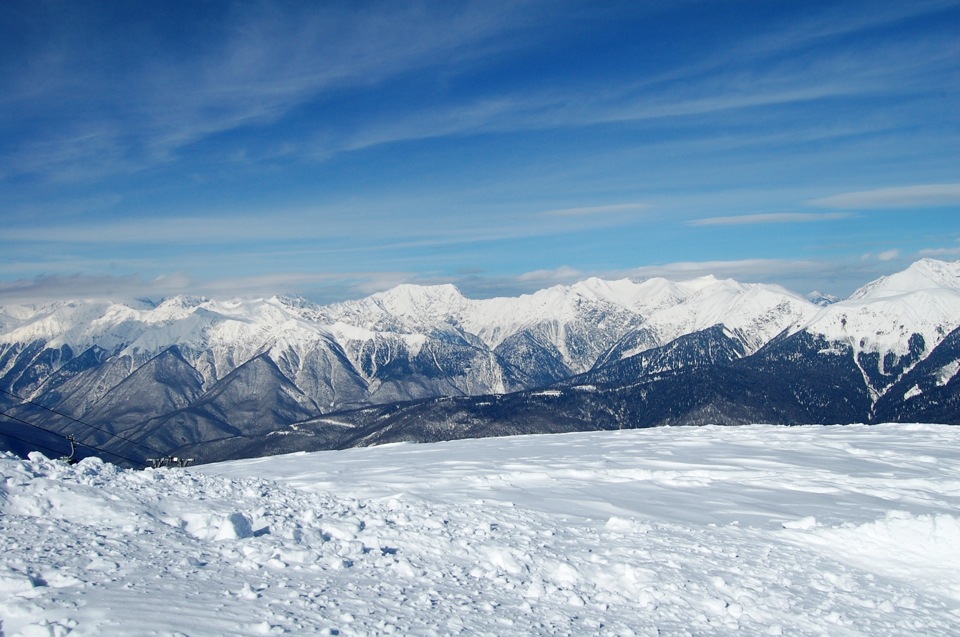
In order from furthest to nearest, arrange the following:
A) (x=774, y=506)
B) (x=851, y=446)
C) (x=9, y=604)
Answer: (x=851, y=446) → (x=774, y=506) → (x=9, y=604)

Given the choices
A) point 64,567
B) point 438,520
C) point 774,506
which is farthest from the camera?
point 774,506

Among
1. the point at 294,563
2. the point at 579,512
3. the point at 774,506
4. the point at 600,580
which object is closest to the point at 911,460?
the point at 774,506

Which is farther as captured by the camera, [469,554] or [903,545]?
[903,545]

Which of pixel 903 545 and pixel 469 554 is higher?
pixel 469 554

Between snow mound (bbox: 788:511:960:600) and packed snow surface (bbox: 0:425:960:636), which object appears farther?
snow mound (bbox: 788:511:960:600)

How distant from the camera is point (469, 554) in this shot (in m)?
15.0

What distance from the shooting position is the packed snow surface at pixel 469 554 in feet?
35.1

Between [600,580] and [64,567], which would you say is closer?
[64,567]

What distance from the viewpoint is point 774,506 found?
2156 centimetres

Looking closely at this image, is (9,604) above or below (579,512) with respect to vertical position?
above

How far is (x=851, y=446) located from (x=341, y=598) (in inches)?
1201

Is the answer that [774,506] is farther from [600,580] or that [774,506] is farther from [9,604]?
[9,604]

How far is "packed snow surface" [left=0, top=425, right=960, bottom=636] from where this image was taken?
10.7 meters

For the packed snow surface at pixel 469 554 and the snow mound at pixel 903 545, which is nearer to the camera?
the packed snow surface at pixel 469 554
